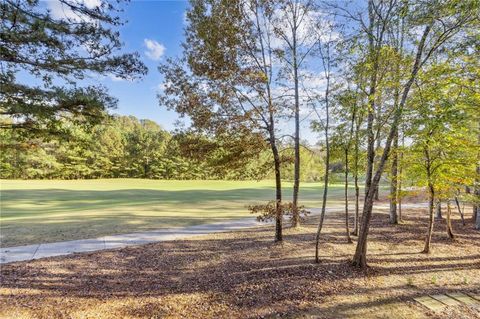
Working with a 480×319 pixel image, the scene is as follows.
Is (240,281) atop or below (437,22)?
below

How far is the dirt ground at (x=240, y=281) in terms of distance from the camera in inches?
183

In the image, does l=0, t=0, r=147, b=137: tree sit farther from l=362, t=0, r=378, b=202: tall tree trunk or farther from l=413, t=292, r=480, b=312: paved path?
l=413, t=292, r=480, b=312: paved path

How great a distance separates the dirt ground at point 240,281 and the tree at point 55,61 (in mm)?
3193

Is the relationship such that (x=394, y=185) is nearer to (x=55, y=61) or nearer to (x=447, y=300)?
(x=447, y=300)

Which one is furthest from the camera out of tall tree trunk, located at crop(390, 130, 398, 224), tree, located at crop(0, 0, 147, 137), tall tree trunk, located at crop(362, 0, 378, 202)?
tall tree trunk, located at crop(390, 130, 398, 224)

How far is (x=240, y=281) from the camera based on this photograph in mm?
5797

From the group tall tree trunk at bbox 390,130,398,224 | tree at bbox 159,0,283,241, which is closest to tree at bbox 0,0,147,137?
tree at bbox 159,0,283,241

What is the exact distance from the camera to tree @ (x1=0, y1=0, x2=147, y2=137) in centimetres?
418

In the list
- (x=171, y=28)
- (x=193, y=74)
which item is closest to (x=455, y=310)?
(x=193, y=74)

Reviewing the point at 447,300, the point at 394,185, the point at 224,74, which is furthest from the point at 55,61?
the point at 394,185

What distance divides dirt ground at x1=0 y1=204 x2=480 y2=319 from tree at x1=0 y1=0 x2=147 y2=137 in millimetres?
3193

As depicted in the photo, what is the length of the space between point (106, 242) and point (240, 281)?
5142 millimetres

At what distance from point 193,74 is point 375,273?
22.4ft

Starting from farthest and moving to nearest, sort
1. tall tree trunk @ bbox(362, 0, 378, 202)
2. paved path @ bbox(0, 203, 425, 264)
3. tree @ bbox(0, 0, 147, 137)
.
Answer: paved path @ bbox(0, 203, 425, 264)
tall tree trunk @ bbox(362, 0, 378, 202)
tree @ bbox(0, 0, 147, 137)
